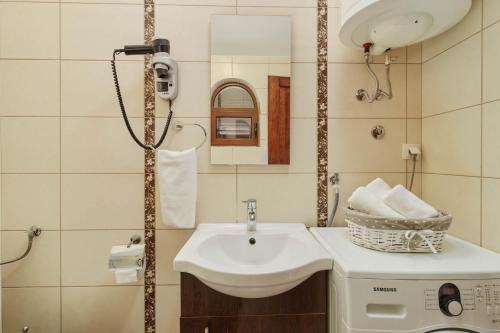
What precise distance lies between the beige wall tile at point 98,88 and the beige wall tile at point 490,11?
1461 millimetres

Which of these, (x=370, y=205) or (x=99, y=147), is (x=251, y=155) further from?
(x=99, y=147)

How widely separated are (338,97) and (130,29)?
1099mm

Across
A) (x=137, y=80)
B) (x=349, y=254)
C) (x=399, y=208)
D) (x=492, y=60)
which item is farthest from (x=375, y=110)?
(x=137, y=80)

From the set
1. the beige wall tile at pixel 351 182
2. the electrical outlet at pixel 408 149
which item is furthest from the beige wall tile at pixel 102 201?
the electrical outlet at pixel 408 149

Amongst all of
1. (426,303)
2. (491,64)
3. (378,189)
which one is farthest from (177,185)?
(491,64)

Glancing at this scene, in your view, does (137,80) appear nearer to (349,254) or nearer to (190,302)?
(190,302)

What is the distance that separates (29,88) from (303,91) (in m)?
1.36

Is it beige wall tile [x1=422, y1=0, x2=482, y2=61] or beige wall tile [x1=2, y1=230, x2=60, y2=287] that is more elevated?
beige wall tile [x1=422, y1=0, x2=482, y2=61]

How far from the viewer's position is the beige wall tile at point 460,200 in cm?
99

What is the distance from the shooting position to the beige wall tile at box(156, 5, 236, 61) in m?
1.24

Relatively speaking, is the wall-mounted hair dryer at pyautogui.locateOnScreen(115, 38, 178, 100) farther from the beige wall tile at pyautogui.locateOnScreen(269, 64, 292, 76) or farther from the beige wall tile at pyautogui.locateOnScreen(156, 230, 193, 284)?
the beige wall tile at pyautogui.locateOnScreen(156, 230, 193, 284)

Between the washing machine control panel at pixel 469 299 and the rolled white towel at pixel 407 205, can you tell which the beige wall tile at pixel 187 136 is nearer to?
the rolled white towel at pixel 407 205

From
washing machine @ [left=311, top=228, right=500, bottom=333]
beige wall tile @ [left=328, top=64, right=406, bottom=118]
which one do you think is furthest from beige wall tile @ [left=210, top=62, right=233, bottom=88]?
washing machine @ [left=311, top=228, right=500, bottom=333]

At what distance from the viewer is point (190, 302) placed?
2.88 feet
